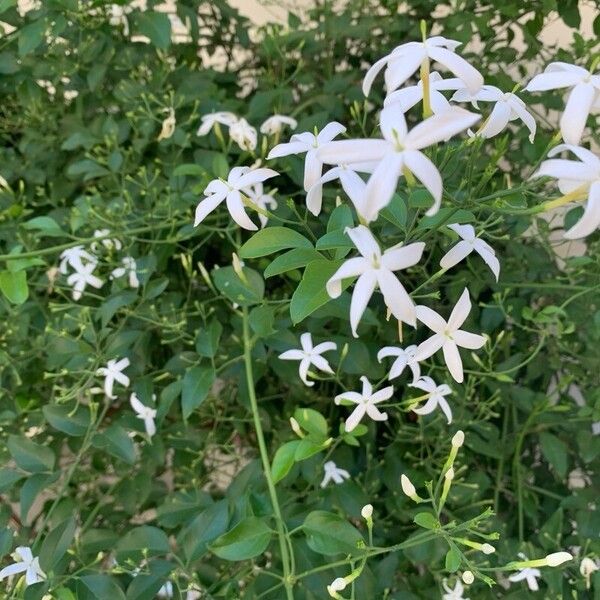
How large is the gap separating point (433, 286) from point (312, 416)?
27 cm

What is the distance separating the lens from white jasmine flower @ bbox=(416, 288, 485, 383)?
1.40 ft

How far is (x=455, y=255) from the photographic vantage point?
0.44 meters

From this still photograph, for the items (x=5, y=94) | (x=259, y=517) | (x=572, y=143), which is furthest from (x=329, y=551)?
(x=5, y=94)

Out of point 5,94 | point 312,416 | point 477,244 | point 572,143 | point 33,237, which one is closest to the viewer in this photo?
point 572,143

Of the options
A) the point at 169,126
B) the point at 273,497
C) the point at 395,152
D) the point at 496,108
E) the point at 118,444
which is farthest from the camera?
the point at 169,126

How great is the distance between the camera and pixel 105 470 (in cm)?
83

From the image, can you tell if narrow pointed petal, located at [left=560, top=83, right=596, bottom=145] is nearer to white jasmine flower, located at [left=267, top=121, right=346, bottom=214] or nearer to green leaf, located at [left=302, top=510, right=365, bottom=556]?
white jasmine flower, located at [left=267, top=121, right=346, bottom=214]

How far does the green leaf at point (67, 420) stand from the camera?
25.9 inches

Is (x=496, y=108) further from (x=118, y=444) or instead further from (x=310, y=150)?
(x=118, y=444)

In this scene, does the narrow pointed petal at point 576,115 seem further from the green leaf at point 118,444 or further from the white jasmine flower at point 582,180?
the green leaf at point 118,444

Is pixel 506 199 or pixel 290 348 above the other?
pixel 506 199

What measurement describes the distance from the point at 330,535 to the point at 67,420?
0.94ft

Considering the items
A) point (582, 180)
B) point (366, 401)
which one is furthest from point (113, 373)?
point (582, 180)

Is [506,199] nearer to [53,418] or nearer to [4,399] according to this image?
[53,418]
